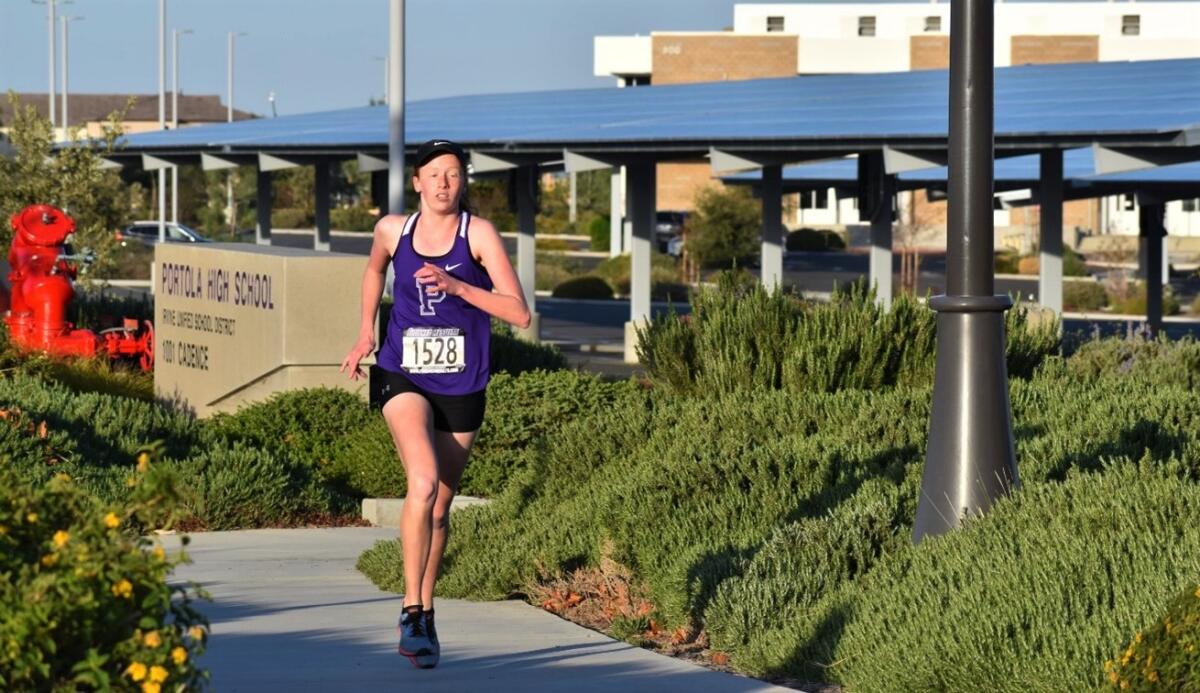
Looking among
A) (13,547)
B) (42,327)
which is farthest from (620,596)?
(42,327)

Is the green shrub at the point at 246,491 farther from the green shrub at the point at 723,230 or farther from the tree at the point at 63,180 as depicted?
the green shrub at the point at 723,230

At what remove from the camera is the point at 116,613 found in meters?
3.96

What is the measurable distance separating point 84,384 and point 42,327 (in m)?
2.30

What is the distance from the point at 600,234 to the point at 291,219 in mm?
17723

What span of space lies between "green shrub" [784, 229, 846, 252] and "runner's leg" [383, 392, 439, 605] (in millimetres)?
A: 69200

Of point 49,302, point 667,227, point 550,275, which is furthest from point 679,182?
point 49,302

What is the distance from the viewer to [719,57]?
92.9m

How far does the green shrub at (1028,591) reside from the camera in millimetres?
6078

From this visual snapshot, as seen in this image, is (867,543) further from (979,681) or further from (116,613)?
(116,613)

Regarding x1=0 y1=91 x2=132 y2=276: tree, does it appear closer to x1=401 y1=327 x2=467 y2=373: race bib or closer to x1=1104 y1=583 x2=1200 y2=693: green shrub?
x1=401 y1=327 x2=467 y2=373: race bib

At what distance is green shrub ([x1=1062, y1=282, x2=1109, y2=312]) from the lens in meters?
48.4

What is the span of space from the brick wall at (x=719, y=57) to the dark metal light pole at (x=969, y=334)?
278 feet

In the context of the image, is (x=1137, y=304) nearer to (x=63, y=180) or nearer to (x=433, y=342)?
(x=63, y=180)

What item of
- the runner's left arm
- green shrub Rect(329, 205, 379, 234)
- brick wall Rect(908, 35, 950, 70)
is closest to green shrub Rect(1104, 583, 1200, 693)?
the runner's left arm
